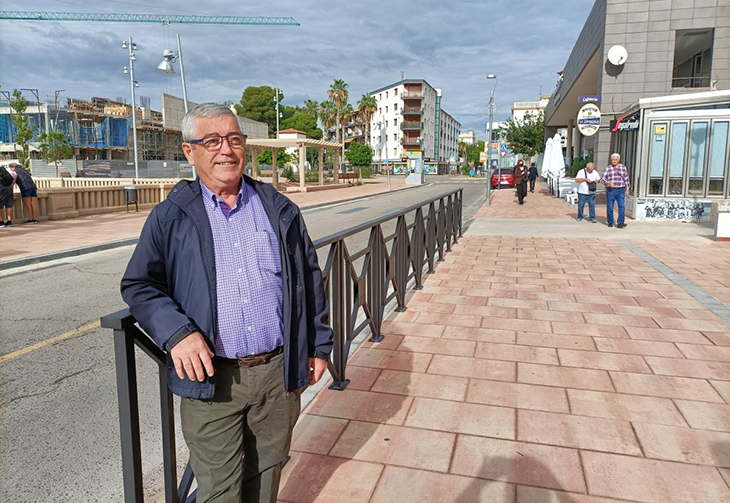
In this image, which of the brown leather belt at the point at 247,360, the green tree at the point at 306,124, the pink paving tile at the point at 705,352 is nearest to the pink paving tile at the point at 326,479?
the brown leather belt at the point at 247,360

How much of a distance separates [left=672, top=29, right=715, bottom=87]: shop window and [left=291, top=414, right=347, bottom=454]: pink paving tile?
72.6 ft

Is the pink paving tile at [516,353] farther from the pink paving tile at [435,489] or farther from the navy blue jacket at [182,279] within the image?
the navy blue jacket at [182,279]

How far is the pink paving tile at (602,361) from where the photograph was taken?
4125mm

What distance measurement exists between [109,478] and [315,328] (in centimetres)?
155

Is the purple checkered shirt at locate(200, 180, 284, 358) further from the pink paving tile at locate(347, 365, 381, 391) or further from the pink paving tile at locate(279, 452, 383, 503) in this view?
the pink paving tile at locate(347, 365, 381, 391)

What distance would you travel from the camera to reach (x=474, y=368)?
4.12 metres

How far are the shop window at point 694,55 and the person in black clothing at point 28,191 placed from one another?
2167 cm

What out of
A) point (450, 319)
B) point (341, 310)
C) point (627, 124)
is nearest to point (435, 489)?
point (341, 310)

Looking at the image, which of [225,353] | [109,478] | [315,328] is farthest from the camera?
[109,478]

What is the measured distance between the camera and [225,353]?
1834 mm

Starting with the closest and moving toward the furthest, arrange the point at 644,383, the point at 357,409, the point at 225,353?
the point at 225,353 < the point at 357,409 < the point at 644,383

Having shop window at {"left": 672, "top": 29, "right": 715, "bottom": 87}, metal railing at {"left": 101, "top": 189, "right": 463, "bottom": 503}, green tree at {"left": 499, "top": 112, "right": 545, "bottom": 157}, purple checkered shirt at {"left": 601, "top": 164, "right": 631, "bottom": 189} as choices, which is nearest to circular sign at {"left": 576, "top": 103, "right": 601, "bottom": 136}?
shop window at {"left": 672, "top": 29, "right": 715, "bottom": 87}

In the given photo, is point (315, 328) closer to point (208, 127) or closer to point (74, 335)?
point (208, 127)

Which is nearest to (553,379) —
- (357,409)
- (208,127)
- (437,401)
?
(437,401)
